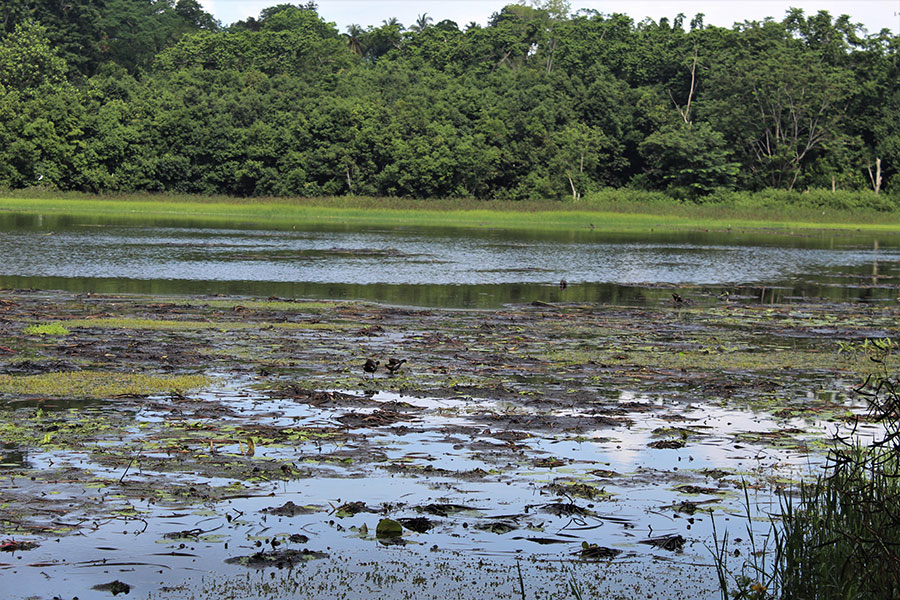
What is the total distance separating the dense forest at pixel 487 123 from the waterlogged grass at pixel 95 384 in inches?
2748

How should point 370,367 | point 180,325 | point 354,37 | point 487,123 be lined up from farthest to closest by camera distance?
point 354,37, point 487,123, point 180,325, point 370,367

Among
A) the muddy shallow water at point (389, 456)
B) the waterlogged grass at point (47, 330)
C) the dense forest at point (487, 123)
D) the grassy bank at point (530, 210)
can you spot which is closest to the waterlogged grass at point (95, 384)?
the muddy shallow water at point (389, 456)

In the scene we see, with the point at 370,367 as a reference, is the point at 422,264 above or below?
below

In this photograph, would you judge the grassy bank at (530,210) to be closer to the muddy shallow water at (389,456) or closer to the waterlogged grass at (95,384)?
the muddy shallow water at (389,456)

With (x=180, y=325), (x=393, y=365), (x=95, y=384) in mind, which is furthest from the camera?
(x=180, y=325)

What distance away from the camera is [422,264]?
38250 millimetres

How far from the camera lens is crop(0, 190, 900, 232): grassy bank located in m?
77.4

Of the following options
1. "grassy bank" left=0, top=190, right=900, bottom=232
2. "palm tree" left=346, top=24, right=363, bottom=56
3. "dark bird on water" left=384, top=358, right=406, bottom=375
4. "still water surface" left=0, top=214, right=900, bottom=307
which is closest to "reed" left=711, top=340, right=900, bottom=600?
"dark bird on water" left=384, top=358, right=406, bottom=375

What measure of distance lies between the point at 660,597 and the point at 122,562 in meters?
3.62

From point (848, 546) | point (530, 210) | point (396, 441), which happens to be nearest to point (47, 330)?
point (396, 441)

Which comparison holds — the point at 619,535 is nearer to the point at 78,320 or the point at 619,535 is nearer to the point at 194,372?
the point at 194,372

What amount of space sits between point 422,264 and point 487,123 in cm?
5214

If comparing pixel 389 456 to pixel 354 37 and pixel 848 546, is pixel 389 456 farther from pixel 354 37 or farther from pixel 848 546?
pixel 354 37

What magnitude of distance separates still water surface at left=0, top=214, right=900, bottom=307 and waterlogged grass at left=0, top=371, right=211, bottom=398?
12437 millimetres
